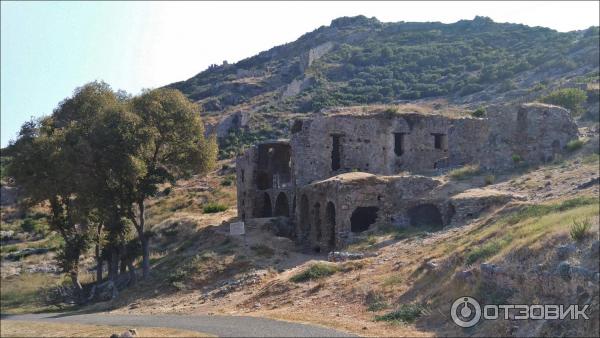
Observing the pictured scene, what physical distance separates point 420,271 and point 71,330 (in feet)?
34.8

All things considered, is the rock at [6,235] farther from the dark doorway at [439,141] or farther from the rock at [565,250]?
the rock at [565,250]

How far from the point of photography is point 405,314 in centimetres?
1517

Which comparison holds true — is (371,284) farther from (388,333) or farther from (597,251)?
(597,251)

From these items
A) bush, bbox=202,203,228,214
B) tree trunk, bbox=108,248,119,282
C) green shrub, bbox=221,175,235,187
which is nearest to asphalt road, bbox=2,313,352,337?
tree trunk, bbox=108,248,119,282

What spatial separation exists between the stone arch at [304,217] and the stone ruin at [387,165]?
0.05 meters

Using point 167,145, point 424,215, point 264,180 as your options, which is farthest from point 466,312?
point 264,180

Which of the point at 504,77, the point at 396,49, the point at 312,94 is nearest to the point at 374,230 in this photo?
Result: the point at 504,77

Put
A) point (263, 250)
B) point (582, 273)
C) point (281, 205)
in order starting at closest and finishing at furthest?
point (582, 273), point (263, 250), point (281, 205)

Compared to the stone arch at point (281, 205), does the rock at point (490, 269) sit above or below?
above

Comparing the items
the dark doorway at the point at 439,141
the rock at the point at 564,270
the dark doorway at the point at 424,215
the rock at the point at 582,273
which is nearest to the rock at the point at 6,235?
the dark doorway at the point at 439,141

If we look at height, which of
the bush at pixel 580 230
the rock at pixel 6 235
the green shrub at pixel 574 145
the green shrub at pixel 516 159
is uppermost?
the green shrub at pixel 574 145

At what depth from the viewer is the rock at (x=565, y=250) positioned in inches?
491

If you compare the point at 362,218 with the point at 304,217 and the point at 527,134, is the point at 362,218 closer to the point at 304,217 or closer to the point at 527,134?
the point at 304,217

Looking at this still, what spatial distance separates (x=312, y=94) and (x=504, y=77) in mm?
26675
